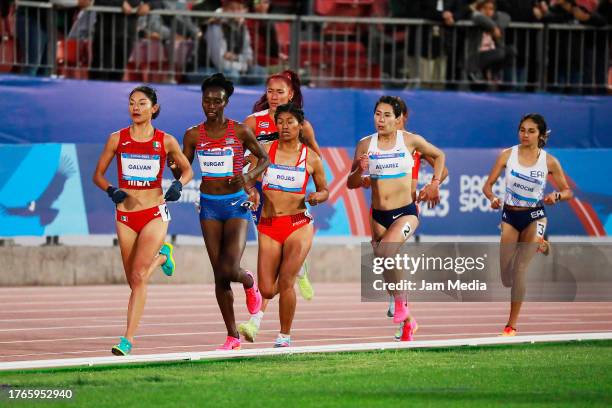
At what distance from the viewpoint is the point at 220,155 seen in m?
13.5

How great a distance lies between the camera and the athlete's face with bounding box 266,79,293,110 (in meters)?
14.7

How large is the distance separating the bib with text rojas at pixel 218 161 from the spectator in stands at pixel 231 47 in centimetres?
848

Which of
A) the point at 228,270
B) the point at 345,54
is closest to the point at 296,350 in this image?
the point at 228,270

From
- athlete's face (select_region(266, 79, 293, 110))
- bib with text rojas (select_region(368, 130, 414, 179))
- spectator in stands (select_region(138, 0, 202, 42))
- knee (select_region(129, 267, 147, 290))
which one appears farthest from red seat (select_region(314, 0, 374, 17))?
knee (select_region(129, 267, 147, 290))

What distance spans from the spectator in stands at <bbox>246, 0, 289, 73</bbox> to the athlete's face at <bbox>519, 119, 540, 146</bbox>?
7034mm

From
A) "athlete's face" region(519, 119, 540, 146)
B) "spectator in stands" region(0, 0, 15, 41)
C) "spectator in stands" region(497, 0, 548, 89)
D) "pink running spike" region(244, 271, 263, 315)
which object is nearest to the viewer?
"pink running spike" region(244, 271, 263, 315)

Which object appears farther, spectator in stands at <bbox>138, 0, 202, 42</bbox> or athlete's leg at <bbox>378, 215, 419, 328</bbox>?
spectator in stands at <bbox>138, 0, 202, 42</bbox>

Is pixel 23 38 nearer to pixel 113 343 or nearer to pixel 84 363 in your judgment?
pixel 113 343

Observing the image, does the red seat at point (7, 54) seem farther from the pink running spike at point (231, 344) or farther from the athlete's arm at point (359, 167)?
the pink running spike at point (231, 344)

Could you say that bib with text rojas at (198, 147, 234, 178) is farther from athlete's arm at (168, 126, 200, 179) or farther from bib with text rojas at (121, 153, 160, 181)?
bib with text rojas at (121, 153, 160, 181)

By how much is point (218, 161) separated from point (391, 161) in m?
2.02

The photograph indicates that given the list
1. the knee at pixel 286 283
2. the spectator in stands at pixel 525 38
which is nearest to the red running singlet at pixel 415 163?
the knee at pixel 286 283

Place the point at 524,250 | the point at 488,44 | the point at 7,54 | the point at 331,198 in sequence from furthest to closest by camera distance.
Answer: the point at 488,44
the point at 331,198
the point at 7,54
the point at 524,250

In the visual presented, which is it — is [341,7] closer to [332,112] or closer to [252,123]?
[332,112]
